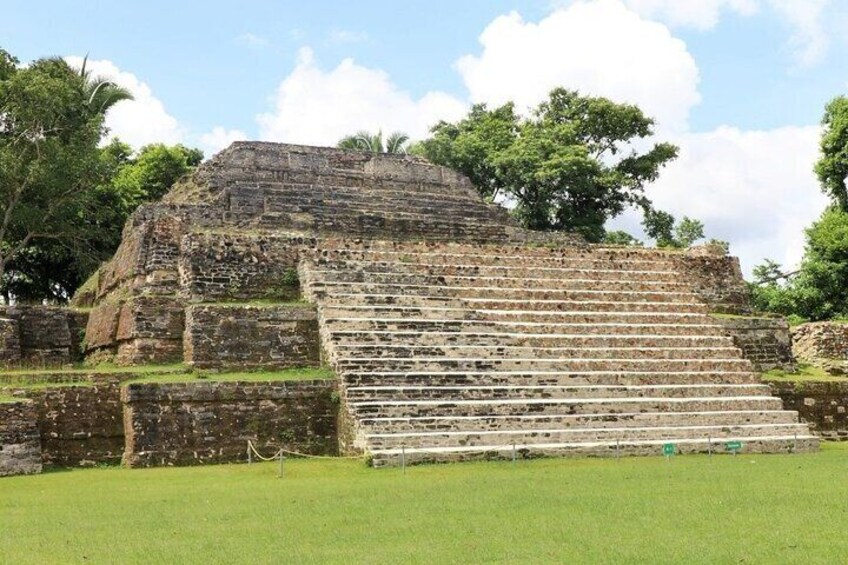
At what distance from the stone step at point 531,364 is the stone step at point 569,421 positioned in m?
1.17

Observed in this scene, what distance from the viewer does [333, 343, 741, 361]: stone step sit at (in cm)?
1417

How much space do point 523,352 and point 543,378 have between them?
730 millimetres

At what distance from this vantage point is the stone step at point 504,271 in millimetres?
16609

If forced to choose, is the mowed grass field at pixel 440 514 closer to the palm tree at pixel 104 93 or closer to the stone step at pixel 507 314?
the stone step at pixel 507 314

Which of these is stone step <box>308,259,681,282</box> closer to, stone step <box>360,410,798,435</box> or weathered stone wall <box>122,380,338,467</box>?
weathered stone wall <box>122,380,338,467</box>

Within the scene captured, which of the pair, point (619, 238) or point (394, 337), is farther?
point (619, 238)

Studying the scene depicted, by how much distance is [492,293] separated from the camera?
55.0ft

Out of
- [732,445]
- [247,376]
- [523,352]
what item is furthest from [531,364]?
[247,376]

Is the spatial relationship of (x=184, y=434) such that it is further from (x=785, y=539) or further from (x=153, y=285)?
(x=785, y=539)

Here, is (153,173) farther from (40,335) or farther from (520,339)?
(520,339)

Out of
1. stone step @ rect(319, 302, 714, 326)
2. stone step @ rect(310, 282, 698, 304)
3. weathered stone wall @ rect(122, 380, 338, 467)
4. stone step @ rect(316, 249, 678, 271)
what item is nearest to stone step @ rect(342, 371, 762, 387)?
weathered stone wall @ rect(122, 380, 338, 467)

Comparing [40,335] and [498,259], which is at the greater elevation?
[498,259]

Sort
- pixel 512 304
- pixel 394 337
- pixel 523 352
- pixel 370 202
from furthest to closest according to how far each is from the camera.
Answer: pixel 370 202
pixel 512 304
pixel 523 352
pixel 394 337

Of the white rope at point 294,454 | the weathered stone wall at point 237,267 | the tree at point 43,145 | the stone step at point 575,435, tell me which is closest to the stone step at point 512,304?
the weathered stone wall at point 237,267
